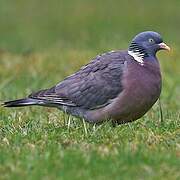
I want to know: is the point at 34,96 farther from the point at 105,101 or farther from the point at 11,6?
the point at 11,6

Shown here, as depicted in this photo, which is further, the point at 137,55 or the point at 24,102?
the point at 24,102

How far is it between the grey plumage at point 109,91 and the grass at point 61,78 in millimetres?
175

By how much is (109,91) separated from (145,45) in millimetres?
649

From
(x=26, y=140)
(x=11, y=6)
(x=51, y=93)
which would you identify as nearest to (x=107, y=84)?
(x=51, y=93)

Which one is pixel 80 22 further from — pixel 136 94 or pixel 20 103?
pixel 136 94

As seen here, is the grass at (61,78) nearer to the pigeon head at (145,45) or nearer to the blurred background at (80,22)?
the blurred background at (80,22)

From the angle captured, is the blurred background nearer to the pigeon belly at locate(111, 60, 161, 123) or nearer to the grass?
the grass

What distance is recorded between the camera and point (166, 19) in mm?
20438

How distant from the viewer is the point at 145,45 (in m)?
7.80

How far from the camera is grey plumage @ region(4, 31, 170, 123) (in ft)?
24.3

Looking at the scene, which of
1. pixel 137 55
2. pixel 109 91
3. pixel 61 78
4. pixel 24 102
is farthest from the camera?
pixel 61 78

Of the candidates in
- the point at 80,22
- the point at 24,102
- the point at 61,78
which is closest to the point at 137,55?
the point at 24,102

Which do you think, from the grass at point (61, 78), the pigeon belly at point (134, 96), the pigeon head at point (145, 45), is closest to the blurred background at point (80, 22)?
the grass at point (61, 78)

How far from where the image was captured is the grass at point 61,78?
18.7 ft
